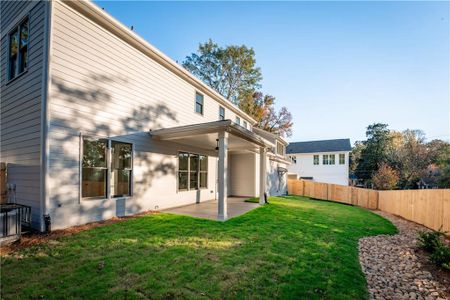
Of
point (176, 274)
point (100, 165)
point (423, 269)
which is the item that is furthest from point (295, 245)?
point (100, 165)

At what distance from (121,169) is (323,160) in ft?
94.6

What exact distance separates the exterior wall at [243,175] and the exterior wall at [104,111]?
5.79 m

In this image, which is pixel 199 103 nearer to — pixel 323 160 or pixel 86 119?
pixel 86 119

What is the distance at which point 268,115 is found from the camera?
32.0m

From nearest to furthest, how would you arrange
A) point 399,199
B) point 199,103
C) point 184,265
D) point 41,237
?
point 184,265 < point 41,237 < point 199,103 < point 399,199

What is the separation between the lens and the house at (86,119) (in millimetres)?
5566

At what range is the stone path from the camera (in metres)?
3.65

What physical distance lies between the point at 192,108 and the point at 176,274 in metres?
8.49

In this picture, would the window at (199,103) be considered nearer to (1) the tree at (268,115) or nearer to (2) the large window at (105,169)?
(2) the large window at (105,169)

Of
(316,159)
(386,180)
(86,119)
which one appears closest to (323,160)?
(316,159)

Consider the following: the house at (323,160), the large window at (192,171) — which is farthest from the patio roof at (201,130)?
the house at (323,160)

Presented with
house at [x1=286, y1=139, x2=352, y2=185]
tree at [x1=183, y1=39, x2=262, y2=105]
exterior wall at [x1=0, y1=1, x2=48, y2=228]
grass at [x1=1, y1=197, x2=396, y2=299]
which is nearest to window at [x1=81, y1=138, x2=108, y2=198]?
exterior wall at [x1=0, y1=1, x2=48, y2=228]

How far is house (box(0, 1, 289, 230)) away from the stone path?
414 cm

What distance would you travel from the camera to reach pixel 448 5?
6.96m
